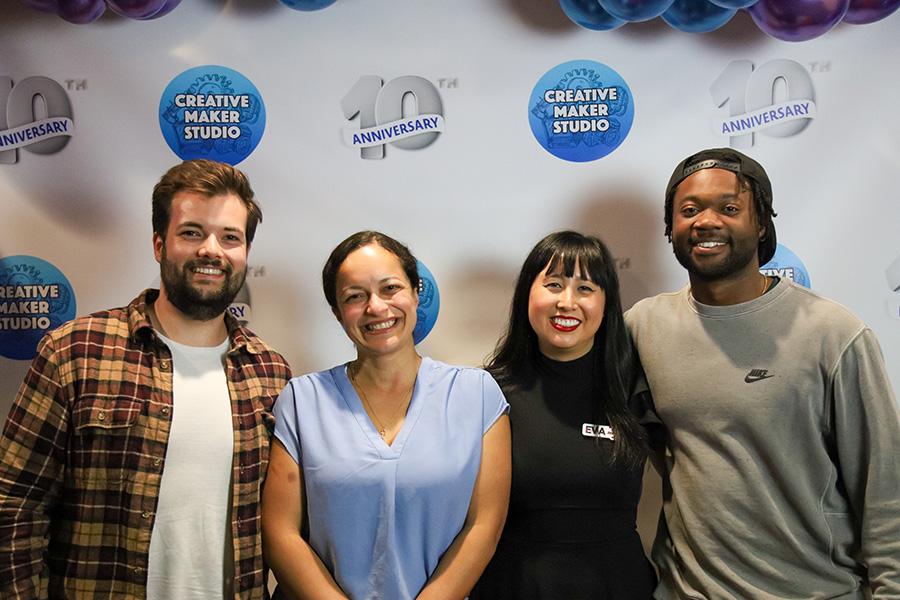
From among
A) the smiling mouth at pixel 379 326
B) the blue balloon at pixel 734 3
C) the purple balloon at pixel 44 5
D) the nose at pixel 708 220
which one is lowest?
the smiling mouth at pixel 379 326

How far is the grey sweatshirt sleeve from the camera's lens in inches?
71.2

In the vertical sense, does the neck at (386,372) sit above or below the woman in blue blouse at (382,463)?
above

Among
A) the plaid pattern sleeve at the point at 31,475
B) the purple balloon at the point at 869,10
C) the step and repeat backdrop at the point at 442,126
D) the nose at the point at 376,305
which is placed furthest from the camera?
the step and repeat backdrop at the point at 442,126

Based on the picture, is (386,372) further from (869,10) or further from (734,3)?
(869,10)

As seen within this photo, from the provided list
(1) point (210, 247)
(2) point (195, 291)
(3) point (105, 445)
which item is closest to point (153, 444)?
(3) point (105, 445)

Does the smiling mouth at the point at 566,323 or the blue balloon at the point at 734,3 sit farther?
the blue balloon at the point at 734,3

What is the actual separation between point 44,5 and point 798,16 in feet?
7.74

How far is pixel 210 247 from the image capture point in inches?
Answer: 72.1

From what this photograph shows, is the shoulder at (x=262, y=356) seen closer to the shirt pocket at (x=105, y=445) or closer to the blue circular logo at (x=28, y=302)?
the shirt pocket at (x=105, y=445)

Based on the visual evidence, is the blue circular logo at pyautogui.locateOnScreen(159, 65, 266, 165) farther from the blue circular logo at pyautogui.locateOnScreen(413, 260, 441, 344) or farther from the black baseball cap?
the black baseball cap

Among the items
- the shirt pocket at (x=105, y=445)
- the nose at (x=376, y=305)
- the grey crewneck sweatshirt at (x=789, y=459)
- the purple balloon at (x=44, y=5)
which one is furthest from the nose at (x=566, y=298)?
the purple balloon at (x=44, y=5)

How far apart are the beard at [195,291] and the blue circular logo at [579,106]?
1.17 m

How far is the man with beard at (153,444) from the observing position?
1717mm

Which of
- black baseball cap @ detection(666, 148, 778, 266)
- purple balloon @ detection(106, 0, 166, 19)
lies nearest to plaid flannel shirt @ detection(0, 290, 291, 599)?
purple balloon @ detection(106, 0, 166, 19)
